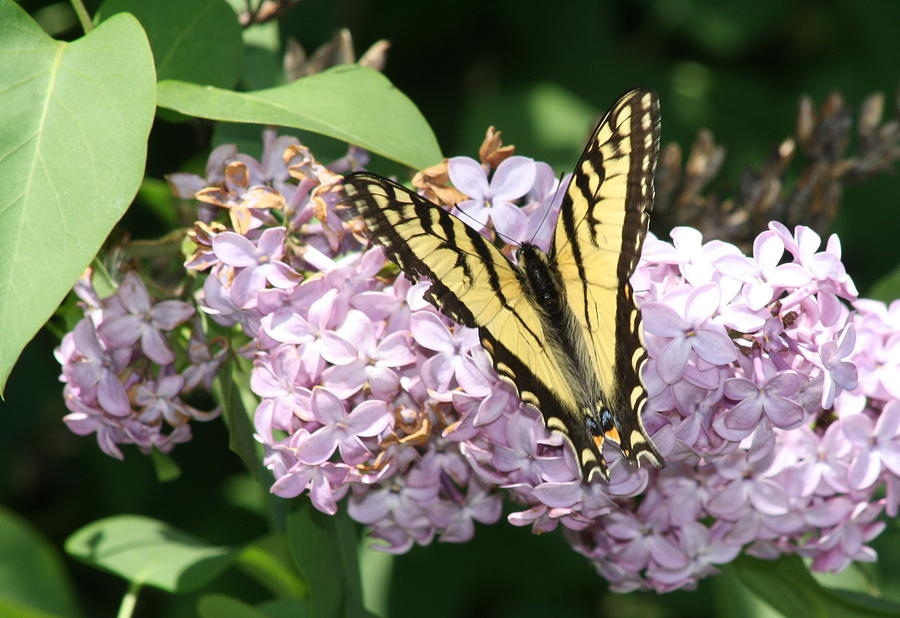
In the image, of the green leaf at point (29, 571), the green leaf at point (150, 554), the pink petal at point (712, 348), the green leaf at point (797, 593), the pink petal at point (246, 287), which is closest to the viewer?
the pink petal at point (712, 348)

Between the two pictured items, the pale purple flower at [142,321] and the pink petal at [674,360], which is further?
the pale purple flower at [142,321]

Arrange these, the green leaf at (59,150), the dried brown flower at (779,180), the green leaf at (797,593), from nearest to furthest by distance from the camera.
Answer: the green leaf at (59,150) < the green leaf at (797,593) < the dried brown flower at (779,180)

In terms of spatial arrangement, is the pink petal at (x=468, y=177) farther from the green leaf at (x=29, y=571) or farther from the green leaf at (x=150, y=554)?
the green leaf at (x=29, y=571)

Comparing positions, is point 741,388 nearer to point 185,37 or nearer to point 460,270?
point 460,270

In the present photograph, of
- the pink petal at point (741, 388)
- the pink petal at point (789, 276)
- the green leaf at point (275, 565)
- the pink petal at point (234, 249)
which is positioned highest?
the pink petal at point (789, 276)

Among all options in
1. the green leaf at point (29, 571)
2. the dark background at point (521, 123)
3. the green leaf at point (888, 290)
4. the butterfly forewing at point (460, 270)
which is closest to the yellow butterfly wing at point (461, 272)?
the butterfly forewing at point (460, 270)

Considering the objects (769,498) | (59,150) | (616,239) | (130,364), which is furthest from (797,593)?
(59,150)

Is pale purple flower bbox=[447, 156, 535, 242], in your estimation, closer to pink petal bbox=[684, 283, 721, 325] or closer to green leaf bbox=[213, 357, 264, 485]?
pink petal bbox=[684, 283, 721, 325]

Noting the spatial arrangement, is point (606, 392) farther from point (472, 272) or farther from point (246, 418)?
point (246, 418)
